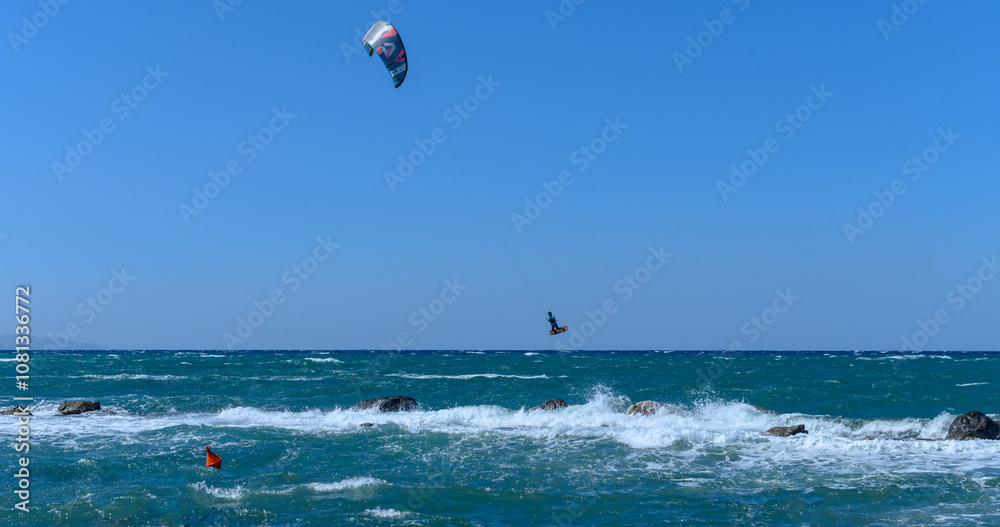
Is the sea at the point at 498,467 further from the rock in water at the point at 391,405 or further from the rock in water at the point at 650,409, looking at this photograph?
the rock in water at the point at 391,405

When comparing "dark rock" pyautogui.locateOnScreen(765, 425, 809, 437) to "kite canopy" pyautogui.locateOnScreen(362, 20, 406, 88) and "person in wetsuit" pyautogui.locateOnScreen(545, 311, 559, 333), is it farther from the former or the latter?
"kite canopy" pyautogui.locateOnScreen(362, 20, 406, 88)

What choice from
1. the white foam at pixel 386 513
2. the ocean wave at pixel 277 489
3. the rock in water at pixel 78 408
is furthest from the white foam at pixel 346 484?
the rock in water at pixel 78 408

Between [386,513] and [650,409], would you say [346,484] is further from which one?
[650,409]

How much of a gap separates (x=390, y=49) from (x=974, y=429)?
2045cm

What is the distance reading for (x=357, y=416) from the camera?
26.3 m

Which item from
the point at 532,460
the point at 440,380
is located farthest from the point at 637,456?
the point at 440,380

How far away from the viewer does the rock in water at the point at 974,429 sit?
19.3m

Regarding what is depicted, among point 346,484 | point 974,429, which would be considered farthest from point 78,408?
point 974,429

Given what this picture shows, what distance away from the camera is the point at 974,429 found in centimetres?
1933

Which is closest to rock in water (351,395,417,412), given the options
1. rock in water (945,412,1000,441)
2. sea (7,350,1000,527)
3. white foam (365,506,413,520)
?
sea (7,350,1000,527)

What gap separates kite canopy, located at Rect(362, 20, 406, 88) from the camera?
77.2ft

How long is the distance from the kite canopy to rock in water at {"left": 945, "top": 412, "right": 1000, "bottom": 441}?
1940 cm

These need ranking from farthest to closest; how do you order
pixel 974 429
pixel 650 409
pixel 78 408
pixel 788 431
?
pixel 78 408 → pixel 650 409 → pixel 788 431 → pixel 974 429

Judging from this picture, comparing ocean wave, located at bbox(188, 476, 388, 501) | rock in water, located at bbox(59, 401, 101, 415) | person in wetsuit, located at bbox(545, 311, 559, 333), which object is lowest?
rock in water, located at bbox(59, 401, 101, 415)
